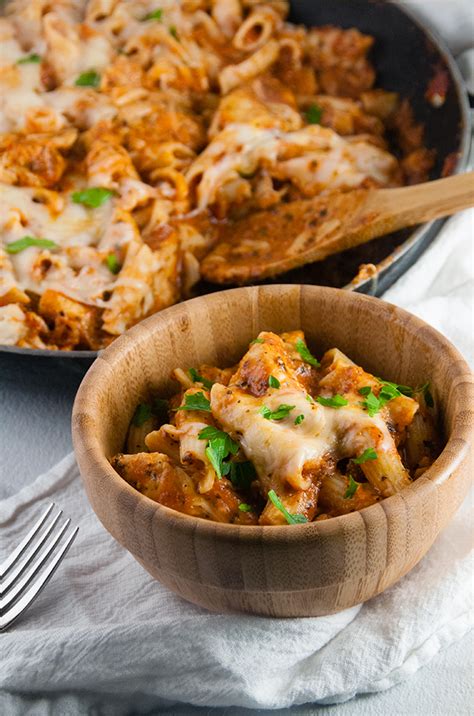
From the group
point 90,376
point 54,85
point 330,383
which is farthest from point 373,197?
point 54,85

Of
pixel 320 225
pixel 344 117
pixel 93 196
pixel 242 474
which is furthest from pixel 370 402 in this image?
pixel 344 117

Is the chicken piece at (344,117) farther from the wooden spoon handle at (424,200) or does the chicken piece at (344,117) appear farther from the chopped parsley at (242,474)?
the chopped parsley at (242,474)

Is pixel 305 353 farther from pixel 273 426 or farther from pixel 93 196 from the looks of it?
pixel 93 196

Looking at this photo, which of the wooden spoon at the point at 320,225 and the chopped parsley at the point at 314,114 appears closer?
the wooden spoon at the point at 320,225

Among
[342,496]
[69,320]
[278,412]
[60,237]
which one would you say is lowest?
[69,320]

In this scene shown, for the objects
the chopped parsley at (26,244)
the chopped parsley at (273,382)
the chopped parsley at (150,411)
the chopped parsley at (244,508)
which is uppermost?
the chopped parsley at (273,382)

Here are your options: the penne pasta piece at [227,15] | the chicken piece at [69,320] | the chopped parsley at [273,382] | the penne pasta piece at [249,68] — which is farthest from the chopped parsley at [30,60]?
the chopped parsley at [273,382]

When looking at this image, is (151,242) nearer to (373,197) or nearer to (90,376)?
(373,197)

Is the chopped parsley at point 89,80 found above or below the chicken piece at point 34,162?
above
